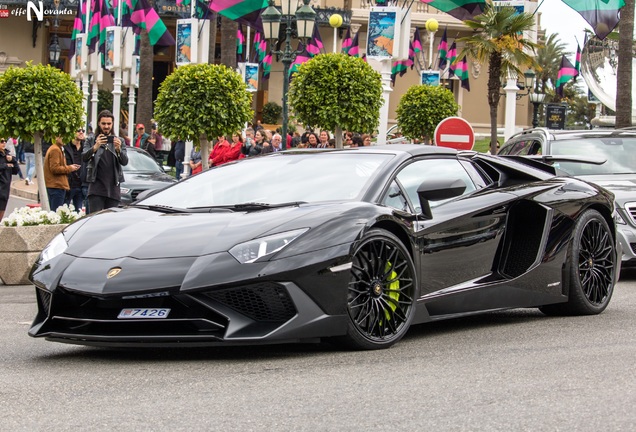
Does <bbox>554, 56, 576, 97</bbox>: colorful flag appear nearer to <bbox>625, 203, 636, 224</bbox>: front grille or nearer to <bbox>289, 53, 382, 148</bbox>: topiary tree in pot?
<bbox>289, 53, 382, 148</bbox>: topiary tree in pot

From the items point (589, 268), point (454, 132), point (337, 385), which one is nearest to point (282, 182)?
point (337, 385)

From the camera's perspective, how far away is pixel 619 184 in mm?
12641

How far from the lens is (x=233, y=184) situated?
7426 millimetres

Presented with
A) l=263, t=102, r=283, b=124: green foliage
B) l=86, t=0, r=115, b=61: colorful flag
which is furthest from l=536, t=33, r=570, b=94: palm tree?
l=86, t=0, r=115, b=61: colorful flag

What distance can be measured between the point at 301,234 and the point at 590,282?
322 cm

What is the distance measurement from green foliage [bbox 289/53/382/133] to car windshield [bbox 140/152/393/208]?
13.9 meters

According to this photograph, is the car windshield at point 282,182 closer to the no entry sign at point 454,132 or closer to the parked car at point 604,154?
the parked car at point 604,154

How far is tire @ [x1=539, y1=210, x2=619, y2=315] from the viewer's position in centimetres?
845

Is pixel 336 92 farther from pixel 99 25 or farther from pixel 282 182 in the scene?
pixel 99 25

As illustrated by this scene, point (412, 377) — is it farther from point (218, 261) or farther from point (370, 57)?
Answer: point (370, 57)

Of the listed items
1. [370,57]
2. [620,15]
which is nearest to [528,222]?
[370,57]

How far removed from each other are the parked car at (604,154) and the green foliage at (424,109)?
1527 cm

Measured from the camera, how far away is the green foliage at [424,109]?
2980cm

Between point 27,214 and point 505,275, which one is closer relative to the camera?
point 505,275
